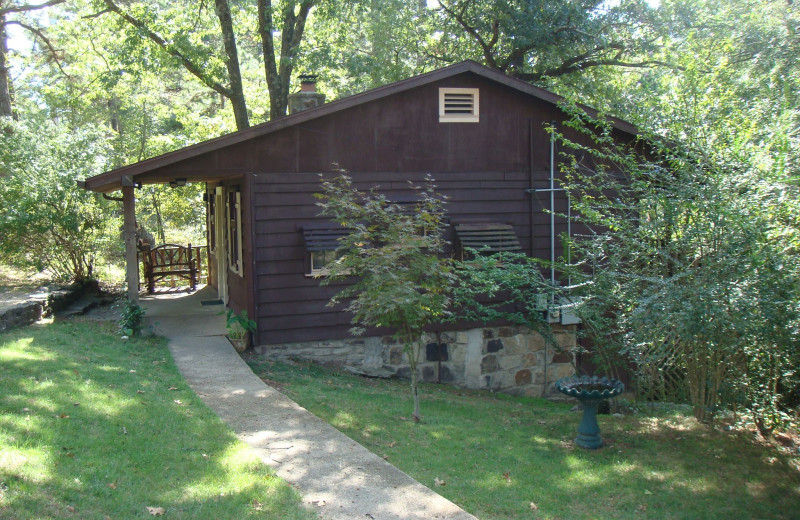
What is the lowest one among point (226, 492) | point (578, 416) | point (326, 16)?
point (578, 416)

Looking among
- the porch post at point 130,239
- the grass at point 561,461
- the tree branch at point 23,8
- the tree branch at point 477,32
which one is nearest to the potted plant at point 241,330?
the grass at point 561,461

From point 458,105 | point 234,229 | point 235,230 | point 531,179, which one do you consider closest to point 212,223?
point 234,229

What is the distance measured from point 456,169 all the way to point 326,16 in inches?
350

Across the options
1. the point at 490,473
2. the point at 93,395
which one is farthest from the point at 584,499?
the point at 93,395

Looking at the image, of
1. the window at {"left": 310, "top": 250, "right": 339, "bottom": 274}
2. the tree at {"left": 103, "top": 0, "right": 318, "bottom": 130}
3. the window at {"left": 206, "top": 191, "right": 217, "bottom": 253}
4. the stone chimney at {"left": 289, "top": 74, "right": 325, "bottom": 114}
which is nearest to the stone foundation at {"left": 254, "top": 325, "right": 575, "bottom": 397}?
the window at {"left": 310, "top": 250, "right": 339, "bottom": 274}

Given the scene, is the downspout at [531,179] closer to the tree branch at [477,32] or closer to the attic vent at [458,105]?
the attic vent at [458,105]

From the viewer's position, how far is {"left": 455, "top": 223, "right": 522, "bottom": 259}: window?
10.8m

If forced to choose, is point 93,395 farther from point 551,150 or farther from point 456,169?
point 551,150

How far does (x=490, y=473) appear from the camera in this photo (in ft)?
20.3

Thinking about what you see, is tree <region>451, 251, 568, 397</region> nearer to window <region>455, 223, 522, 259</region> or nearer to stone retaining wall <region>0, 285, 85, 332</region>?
window <region>455, 223, 522, 259</region>

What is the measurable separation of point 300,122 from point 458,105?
2.66 metres

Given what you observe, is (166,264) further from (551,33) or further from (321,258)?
(551,33)

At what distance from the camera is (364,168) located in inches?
416

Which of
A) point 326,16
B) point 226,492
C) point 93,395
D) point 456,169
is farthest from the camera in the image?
point 326,16
